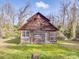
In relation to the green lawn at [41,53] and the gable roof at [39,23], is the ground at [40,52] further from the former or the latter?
the gable roof at [39,23]

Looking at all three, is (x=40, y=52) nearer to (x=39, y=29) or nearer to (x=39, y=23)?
(x=39, y=29)

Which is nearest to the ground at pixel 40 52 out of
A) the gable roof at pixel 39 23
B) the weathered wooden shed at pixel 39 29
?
the weathered wooden shed at pixel 39 29

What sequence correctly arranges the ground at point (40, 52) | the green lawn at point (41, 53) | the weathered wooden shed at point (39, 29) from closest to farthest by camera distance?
the green lawn at point (41, 53)
the ground at point (40, 52)
the weathered wooden shed at point (39, 29)

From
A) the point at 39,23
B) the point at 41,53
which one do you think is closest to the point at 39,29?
the point at 39,23

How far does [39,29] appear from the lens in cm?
3222

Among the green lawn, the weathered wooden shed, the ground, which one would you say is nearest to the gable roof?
the weathered wooden shed

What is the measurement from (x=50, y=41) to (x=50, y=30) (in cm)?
179

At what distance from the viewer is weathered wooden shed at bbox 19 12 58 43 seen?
31703 millimetres

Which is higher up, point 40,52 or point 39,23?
point 39,23

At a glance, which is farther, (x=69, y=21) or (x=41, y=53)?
(x=69, y=21)

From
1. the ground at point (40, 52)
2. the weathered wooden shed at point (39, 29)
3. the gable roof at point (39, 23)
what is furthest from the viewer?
the gable roof at point (39, 23)

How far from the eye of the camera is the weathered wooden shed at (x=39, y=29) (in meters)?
31.7

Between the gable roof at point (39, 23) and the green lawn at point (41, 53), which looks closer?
the green lawn at point (41, 53)

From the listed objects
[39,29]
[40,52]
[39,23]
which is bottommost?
[40,52]
